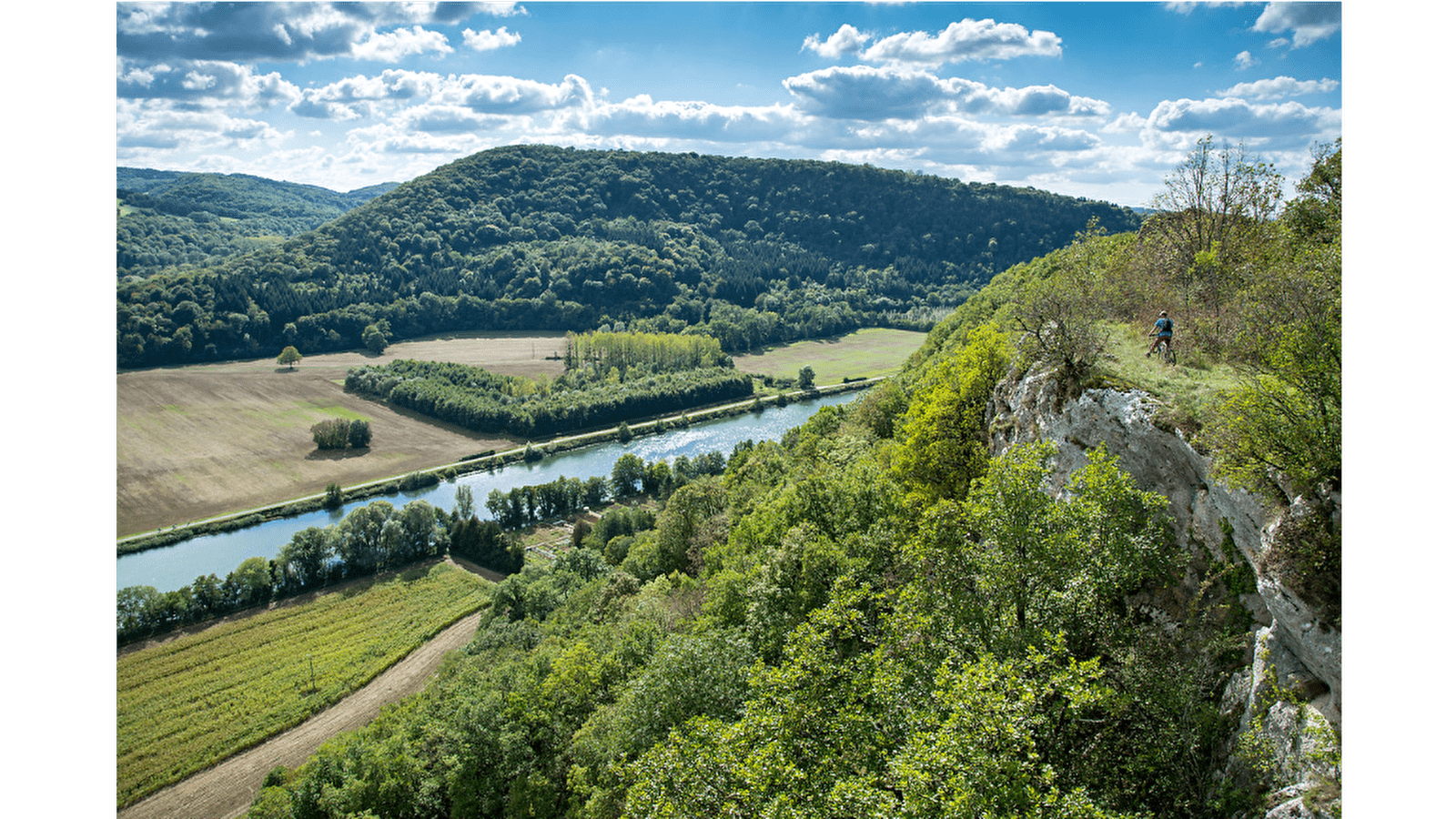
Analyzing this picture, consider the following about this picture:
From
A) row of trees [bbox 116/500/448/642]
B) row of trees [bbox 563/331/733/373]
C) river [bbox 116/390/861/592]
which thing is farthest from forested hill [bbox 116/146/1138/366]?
row of trees [bbox 116/500/448/642]

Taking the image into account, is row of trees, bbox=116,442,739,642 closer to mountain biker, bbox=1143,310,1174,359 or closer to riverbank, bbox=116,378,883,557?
riverbank, bbox=116,378,883,557

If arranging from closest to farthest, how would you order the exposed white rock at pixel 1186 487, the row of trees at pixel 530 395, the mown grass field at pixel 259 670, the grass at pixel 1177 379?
the exposed white rock at pixel 1186 487 → the grass at pixel 1177 379 → the mown grass field at pixel 259 670 → the row of trees at pixel 530 395

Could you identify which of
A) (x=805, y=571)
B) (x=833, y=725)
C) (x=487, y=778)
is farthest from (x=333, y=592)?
(x=833, y=725)

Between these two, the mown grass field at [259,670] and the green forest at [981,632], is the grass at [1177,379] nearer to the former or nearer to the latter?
the green forest at [981,632]

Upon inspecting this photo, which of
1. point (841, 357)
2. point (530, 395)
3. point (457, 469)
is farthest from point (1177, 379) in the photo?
point (841, 357)

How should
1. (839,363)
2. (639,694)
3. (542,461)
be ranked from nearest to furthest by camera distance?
(639,694)
(542,461)
(839,363)

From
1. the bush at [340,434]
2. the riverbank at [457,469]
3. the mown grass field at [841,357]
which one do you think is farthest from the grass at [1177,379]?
the mown grass field at [841,357]

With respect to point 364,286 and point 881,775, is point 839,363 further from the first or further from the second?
point 881,775
